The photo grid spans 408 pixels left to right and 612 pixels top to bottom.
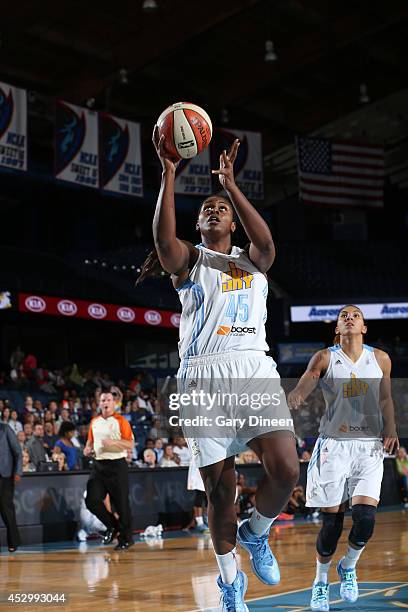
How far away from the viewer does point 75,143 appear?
19016 mm

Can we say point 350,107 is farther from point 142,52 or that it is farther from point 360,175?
point 142,52

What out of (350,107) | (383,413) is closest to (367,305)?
(350,107)

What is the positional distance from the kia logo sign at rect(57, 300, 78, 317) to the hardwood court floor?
13.6 m

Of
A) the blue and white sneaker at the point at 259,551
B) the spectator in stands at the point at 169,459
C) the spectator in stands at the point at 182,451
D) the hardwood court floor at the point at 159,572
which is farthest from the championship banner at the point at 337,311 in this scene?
the blue and white sneaker at the point at 259,551

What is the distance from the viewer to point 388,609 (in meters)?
5.68

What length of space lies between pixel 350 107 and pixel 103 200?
10633 millimetres

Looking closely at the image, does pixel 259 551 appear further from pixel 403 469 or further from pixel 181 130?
pixel 403 469

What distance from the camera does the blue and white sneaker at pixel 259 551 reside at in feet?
16.3

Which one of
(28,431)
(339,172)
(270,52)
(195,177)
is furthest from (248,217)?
(339,172)

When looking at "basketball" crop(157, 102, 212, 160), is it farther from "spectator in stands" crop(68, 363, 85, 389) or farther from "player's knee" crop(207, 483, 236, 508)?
"spectator in stands" crop(68, 363, 85, 389)

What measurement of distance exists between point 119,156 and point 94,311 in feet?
25.3

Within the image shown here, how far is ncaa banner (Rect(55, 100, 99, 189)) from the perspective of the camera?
1889 cm

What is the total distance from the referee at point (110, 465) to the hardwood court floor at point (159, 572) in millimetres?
511
